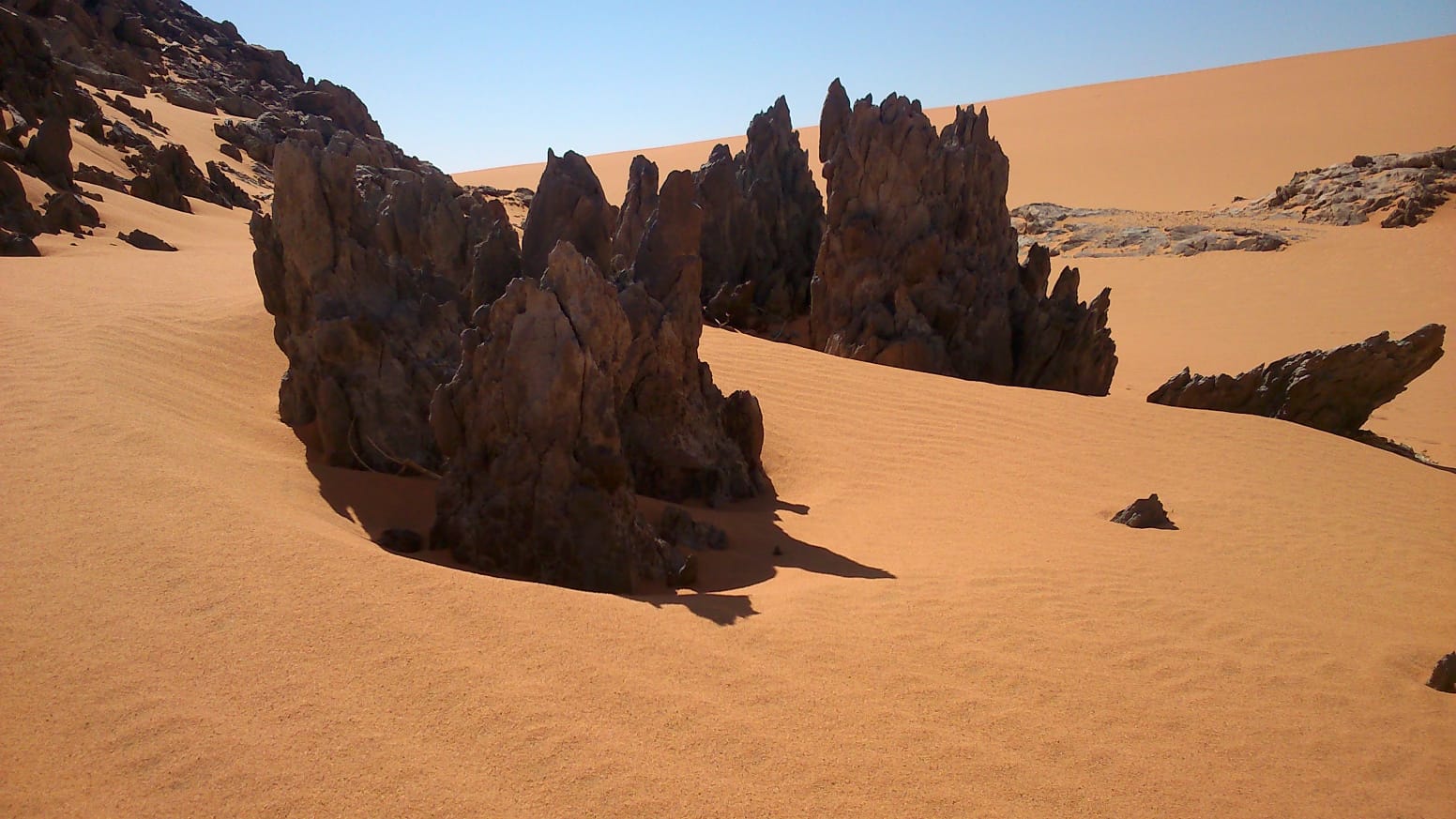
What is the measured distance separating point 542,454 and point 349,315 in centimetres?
197

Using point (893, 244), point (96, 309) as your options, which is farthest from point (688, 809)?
point (893, 244)

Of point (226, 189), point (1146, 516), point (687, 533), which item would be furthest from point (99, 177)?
point (1146, 516)

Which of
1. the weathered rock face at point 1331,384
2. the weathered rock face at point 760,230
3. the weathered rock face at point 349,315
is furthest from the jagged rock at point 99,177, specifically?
the weathered rock face at point 1331,384

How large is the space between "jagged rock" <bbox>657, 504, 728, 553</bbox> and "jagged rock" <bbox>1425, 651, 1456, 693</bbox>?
3284 mm

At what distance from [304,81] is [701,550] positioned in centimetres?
4596

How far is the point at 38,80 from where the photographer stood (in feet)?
67.1

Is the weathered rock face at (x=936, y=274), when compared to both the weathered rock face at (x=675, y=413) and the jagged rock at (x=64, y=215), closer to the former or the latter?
the weathered rock face at (x=675, y=413)

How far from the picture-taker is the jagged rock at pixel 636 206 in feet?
33.4

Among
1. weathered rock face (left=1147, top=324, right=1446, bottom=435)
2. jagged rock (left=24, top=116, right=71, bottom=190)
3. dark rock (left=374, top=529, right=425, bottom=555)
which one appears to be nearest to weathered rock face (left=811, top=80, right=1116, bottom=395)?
weathered rock face (left=1147, top=324, right=1446, bottom=435)

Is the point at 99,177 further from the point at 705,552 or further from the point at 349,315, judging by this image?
the point at 705,552

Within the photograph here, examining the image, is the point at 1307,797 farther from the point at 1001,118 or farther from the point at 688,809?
the point at 1001,118

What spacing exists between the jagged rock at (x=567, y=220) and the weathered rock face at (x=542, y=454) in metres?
1.66

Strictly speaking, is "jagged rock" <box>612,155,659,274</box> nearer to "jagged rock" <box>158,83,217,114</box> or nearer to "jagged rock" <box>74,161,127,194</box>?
"jagged rock" <box>74,161,127,194</box>

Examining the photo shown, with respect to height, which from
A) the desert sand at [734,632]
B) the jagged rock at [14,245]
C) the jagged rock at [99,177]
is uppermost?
the jagged rock at [99,177]
